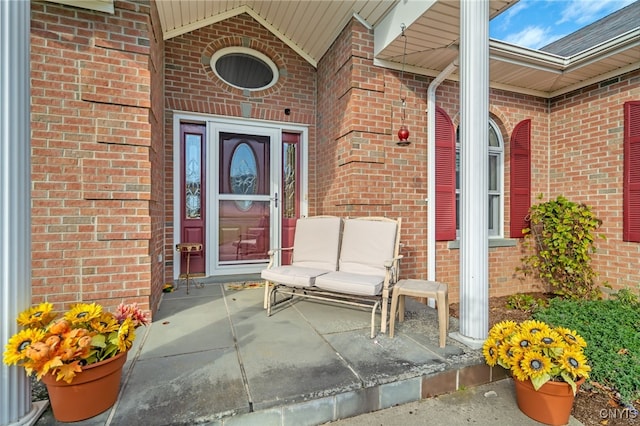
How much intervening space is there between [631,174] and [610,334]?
245 centimetres

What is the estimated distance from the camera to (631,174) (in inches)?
153

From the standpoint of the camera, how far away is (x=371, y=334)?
239 cm

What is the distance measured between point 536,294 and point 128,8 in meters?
6.04

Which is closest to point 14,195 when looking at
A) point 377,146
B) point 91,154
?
point 91,154

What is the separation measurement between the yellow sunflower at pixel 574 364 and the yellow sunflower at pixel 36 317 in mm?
2530

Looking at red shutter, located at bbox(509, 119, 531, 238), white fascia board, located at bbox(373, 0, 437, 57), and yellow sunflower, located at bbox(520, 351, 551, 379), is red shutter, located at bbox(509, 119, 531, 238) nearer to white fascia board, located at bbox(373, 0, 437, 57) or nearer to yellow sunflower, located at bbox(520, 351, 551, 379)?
white fascia board, located at bbox(373, 0, 437, 57)

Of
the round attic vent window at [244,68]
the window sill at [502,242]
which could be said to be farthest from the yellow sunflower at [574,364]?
the round attic vent window at [244,68]

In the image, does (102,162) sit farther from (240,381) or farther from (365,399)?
(365,399)

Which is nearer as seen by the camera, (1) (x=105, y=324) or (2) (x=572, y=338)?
(1) (x=105, y=324)

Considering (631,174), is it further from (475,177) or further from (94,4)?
(94,4)

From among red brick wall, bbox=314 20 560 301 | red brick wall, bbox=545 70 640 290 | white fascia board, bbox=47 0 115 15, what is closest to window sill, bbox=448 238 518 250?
red brick wall, bbox=314 20 560 301

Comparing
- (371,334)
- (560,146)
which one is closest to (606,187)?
(560,146)

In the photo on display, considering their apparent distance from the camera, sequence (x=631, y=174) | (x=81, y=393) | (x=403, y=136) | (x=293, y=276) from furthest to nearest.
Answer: (x=631, y=174) < (x=403, y=136) < (x=293, y=276) < (x=81, y=393)

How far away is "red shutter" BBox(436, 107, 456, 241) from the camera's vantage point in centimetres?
411
